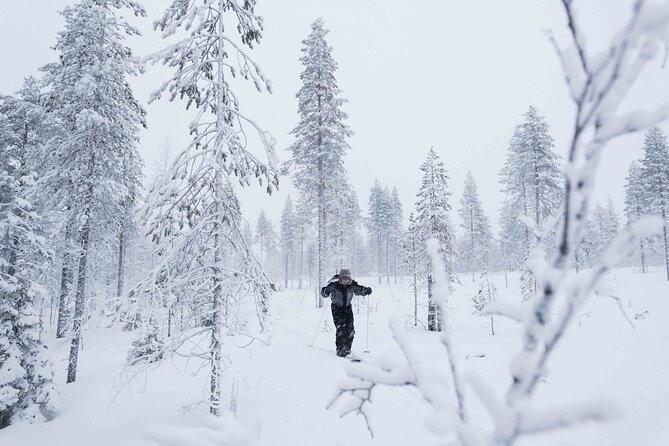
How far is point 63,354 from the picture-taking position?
1806 cm

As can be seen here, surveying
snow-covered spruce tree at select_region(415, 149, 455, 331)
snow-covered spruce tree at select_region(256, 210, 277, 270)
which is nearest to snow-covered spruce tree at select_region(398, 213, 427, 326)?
snow-covered spruce tree at select_region(415, 149, 455, 331)

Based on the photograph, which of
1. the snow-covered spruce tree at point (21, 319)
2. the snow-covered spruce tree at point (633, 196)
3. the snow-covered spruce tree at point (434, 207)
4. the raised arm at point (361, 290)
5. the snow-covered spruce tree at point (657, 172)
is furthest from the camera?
the snow-covered spruce tree at point (633, 196)

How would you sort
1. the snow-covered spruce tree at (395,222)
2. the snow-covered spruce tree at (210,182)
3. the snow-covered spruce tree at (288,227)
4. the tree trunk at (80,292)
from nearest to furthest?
the snow-covered spruce tree at (210,182), the tree trunk at (80,292), the snow-covered spruce tree at (395,222), the snow-covered spruce tree at (288,227)

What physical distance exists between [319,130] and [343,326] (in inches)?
685

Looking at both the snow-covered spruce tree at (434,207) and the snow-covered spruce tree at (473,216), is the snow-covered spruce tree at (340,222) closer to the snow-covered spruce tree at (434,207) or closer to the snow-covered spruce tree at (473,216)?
the snow-covered spruce tree at (434,207)

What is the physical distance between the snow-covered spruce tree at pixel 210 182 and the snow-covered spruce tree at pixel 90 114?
8351mm

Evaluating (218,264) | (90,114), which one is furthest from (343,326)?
(90,114)

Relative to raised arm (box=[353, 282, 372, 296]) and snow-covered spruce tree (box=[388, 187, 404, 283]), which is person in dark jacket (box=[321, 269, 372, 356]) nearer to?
raised arm (box=[353, 282, 372, 296])

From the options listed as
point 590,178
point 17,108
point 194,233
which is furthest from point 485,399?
point 17,108

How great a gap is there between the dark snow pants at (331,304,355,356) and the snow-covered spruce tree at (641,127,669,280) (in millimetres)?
37180

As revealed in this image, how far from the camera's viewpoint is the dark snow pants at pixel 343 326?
29.2ft

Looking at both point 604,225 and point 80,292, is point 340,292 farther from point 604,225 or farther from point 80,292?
point 604,225

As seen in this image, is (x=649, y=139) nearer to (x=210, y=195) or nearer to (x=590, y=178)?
(x=210, y=195)

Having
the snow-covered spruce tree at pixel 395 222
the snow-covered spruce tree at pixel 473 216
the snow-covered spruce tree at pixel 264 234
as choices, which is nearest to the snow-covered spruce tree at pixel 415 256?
the snow-covered spruce tree at pixel 395 222
